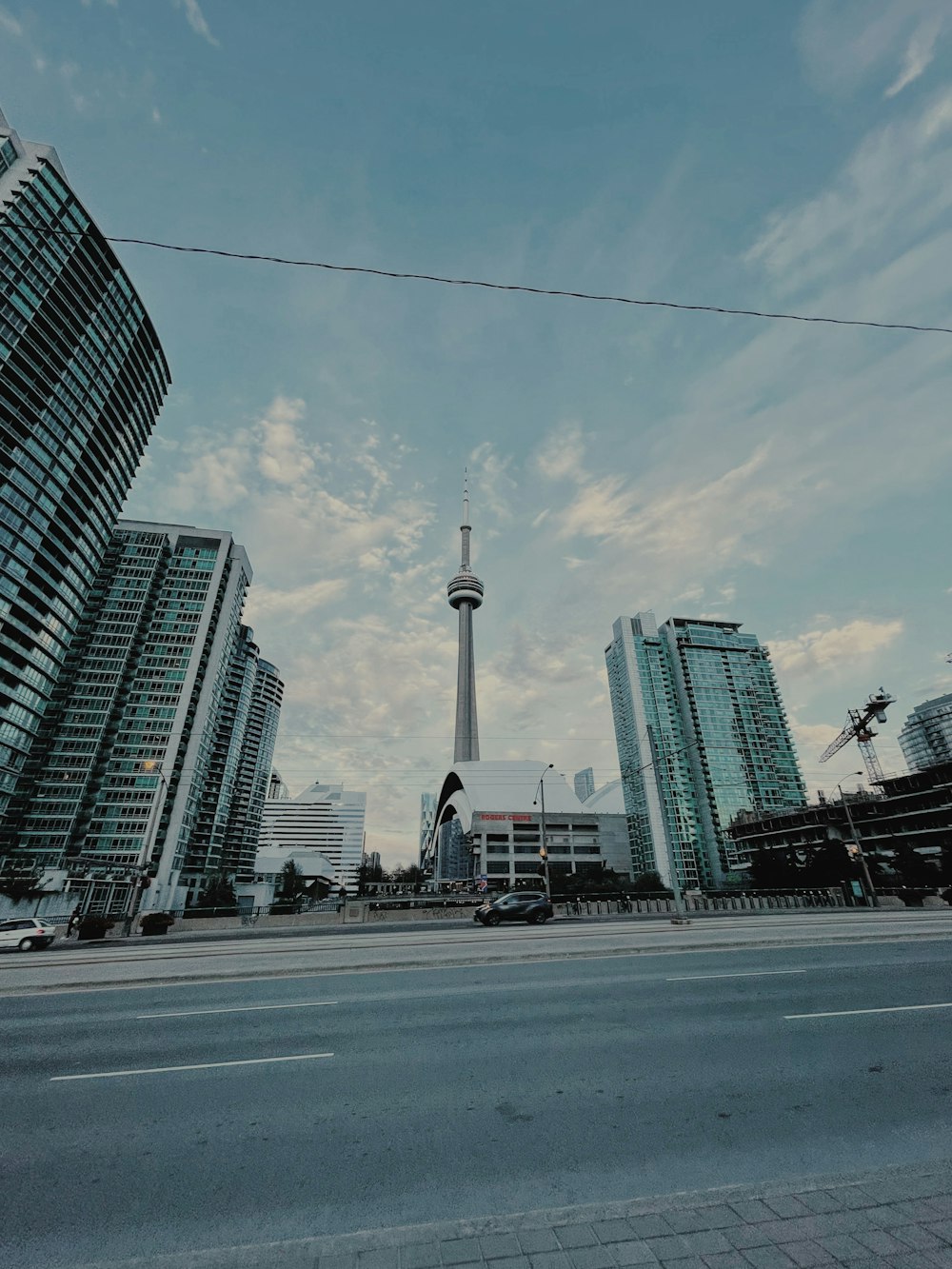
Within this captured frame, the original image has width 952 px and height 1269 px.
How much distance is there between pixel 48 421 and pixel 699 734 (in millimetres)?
158935

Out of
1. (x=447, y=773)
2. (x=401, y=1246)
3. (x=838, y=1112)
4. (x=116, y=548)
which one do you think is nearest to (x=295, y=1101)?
(x=401, y=1246)

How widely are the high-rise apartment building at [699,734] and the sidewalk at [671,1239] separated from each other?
481ft

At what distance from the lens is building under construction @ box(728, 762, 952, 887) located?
7744 cm

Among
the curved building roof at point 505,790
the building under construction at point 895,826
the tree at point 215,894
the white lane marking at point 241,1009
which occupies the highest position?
the curved building roof at point 505,790

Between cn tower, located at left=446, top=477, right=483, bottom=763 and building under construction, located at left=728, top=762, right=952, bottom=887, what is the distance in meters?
70.8

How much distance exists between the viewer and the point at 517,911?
101 ft

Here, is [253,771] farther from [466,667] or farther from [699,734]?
[699,734]

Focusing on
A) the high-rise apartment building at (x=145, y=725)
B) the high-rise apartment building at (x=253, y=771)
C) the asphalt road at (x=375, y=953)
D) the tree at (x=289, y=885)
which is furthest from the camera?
the high-rise apartment building at (x=253, y=771)

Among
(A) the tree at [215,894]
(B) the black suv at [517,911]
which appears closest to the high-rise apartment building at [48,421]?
(A) the tree at [215,894]

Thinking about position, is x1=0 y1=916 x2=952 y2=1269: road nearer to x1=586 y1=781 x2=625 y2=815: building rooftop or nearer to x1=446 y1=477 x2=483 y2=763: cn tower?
x1=446 y1=477 x2=483 y2=763: cn tower

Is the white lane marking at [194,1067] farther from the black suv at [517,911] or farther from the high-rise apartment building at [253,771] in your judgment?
the high-rise apartment building at [253,771]

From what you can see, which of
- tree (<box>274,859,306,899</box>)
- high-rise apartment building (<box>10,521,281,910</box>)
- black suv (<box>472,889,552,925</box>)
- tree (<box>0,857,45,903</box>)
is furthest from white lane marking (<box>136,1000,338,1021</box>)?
tree (<box>274,859,306,899</box>)

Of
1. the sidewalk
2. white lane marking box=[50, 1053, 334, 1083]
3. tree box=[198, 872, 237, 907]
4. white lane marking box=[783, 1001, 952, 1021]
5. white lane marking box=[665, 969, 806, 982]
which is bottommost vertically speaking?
the sidewalk

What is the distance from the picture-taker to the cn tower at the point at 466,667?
5891 inches
